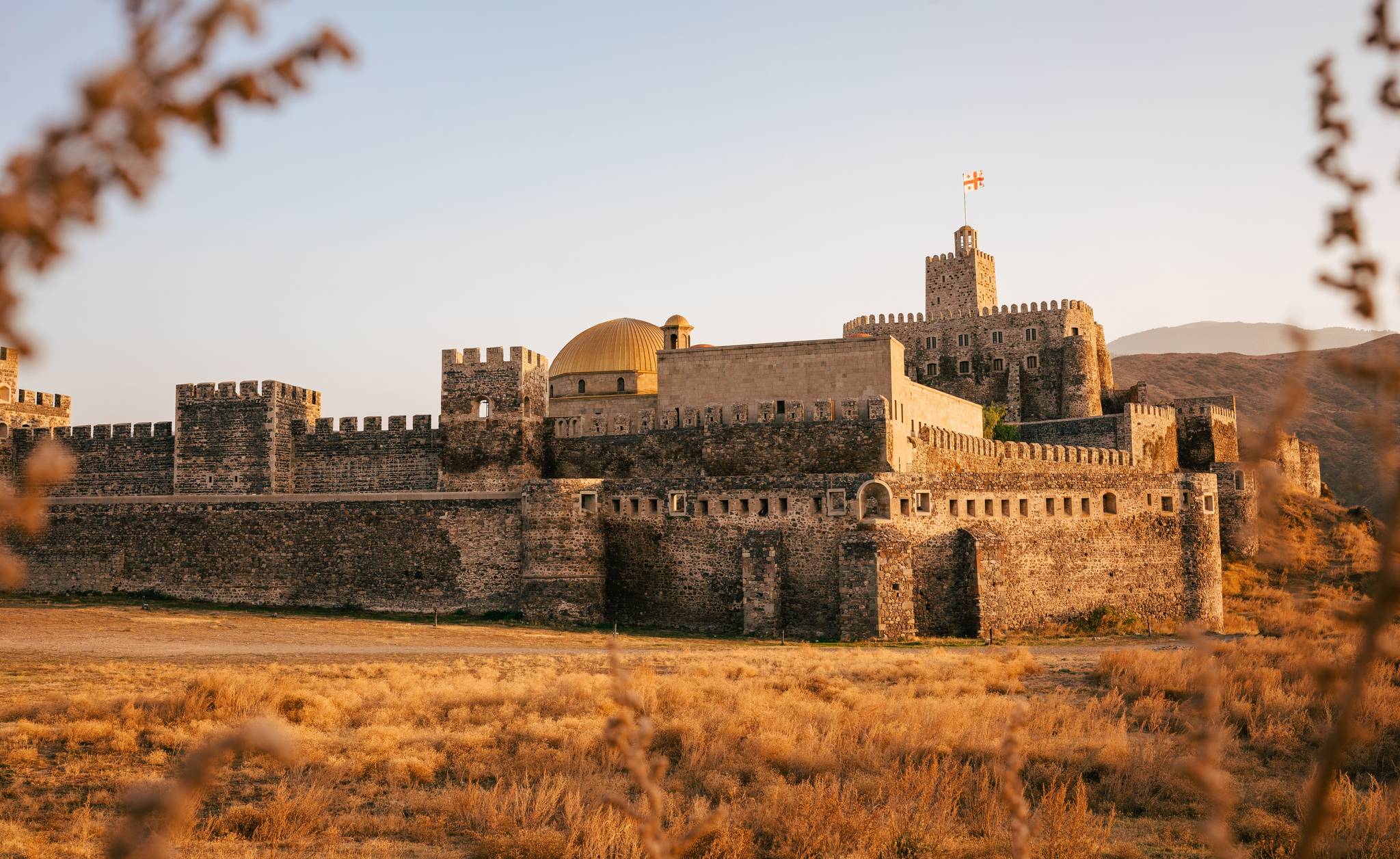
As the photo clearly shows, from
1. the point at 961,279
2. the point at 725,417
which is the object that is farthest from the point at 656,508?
the point at 961,279

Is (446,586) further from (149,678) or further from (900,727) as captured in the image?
(900,727)

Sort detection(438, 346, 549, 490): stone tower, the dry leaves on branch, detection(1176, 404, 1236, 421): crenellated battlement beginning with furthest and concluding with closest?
1. detection(1176, 404, 1236, 421): crenellated battlement
2. detection(438, 346, 549, 490): stone tower
3. the dry leaves on branch

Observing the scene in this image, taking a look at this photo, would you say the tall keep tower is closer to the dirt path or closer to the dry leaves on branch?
the dirt path

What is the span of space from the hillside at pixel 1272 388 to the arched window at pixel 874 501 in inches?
2215

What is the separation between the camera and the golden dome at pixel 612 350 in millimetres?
46562

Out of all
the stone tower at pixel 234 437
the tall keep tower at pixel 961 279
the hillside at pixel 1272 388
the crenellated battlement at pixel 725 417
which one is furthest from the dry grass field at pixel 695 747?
the hillside at pixel 1272 388

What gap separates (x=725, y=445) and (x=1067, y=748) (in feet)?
68.7

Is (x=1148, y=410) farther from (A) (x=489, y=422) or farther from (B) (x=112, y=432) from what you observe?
(B) (x=112, y=432)

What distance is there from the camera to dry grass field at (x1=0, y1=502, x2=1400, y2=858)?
38.7 feet

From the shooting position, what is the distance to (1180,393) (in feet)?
365

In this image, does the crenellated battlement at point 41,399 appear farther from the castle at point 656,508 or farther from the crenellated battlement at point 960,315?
the crenellated battlement at point 960,315

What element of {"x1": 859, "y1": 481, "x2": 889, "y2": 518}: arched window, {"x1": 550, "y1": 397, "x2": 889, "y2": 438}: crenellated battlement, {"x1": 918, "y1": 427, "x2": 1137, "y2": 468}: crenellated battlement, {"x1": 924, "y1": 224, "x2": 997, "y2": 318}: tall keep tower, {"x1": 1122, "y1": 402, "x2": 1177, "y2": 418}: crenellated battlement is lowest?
{"x1": 859, "y1": 481, "x2": 889, "y2": 518}: arched window

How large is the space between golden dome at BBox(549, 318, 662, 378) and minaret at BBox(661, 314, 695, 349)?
1.71 metres

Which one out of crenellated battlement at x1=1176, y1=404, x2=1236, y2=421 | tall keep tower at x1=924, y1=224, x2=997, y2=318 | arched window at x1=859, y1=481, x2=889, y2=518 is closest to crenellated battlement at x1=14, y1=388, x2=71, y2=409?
arched window at x1=859, y1=481, x2=889, y2=518
